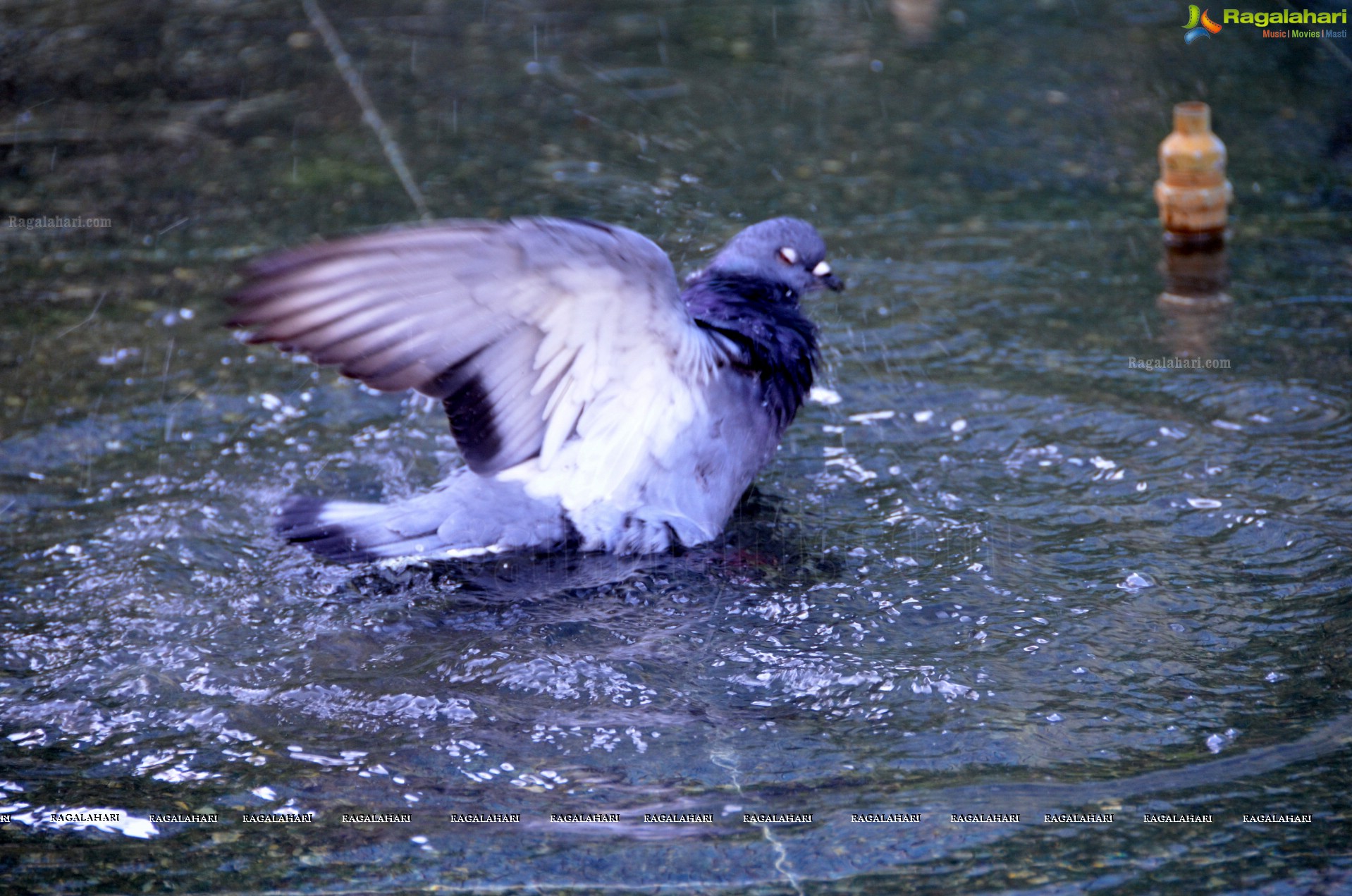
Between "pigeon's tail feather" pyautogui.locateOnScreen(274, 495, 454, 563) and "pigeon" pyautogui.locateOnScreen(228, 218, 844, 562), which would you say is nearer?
"pigeon" pyautogui.locateOnScreen(228, 218, 844, 562)

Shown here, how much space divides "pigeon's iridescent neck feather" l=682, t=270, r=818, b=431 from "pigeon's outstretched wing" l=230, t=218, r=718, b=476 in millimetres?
257

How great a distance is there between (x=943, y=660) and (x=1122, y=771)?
0.55m

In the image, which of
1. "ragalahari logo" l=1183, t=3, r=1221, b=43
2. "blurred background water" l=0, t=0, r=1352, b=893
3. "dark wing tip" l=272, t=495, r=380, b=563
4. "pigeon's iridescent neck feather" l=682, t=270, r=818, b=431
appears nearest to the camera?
"blurred background water" l=0, t=0, r=1352, b=893

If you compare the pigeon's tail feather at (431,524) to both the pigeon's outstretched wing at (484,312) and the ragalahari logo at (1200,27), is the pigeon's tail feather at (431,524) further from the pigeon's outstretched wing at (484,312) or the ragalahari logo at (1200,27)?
the ragalahari logo at (1200,27)

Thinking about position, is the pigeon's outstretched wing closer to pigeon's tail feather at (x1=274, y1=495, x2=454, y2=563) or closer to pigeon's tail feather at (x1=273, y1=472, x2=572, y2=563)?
pigeon's tail feather at (x1=273, y1=472, x2=572, y2=563)

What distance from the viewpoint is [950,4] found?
822 centimetres

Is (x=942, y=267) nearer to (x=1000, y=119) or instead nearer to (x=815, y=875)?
(x=1000, y=119)

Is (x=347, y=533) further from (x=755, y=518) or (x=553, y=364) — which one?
(x=755, y=518)

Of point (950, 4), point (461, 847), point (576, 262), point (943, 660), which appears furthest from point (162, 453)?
point (950, 4)

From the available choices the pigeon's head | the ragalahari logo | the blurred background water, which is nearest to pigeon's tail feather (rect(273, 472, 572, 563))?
the blurred background water

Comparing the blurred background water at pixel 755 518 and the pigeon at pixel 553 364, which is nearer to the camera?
the blurred background water at pixel 755 518

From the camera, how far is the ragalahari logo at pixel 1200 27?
7.50 metres

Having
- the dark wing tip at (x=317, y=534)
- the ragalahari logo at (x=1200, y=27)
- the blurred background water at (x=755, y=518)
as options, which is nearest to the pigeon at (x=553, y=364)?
the dark wing tip at (x=317, y=534)

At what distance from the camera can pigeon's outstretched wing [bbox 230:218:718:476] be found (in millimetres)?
3307
